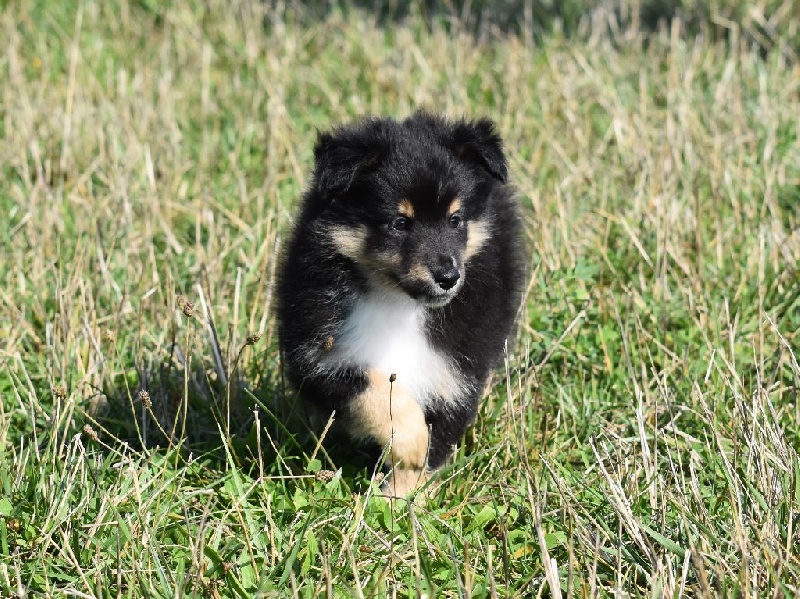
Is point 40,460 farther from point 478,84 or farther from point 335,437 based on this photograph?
point 478,84

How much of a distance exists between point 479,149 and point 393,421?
1.10 metres

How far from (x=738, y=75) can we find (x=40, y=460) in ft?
18.9

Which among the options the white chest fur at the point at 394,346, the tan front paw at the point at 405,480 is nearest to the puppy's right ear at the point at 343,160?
the white chest fur at the point at 394,346

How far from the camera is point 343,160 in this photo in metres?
4.27

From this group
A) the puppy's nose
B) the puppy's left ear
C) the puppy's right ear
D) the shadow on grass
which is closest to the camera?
the puppy's nose

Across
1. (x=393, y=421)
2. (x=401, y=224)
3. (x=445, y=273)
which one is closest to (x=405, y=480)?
(x=393, y=421)

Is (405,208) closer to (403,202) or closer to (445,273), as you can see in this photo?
(403,202)

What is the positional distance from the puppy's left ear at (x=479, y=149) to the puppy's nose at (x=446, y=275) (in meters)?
0.51

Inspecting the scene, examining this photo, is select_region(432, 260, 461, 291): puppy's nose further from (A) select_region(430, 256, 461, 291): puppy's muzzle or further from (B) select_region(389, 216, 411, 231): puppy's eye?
(B) select_region(389, 216, 411, 231): puppy's eye

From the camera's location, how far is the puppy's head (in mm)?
4242

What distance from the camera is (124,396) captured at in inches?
199

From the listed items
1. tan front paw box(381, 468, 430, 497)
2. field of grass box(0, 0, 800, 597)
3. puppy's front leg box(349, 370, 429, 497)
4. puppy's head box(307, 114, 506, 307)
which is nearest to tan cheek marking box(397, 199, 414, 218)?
puppy's head box(307, 114, 506, 307)

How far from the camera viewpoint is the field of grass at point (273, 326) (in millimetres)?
3816

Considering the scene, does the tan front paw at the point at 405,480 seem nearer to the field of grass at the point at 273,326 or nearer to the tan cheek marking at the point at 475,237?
the field of grass at the point at 273,326
